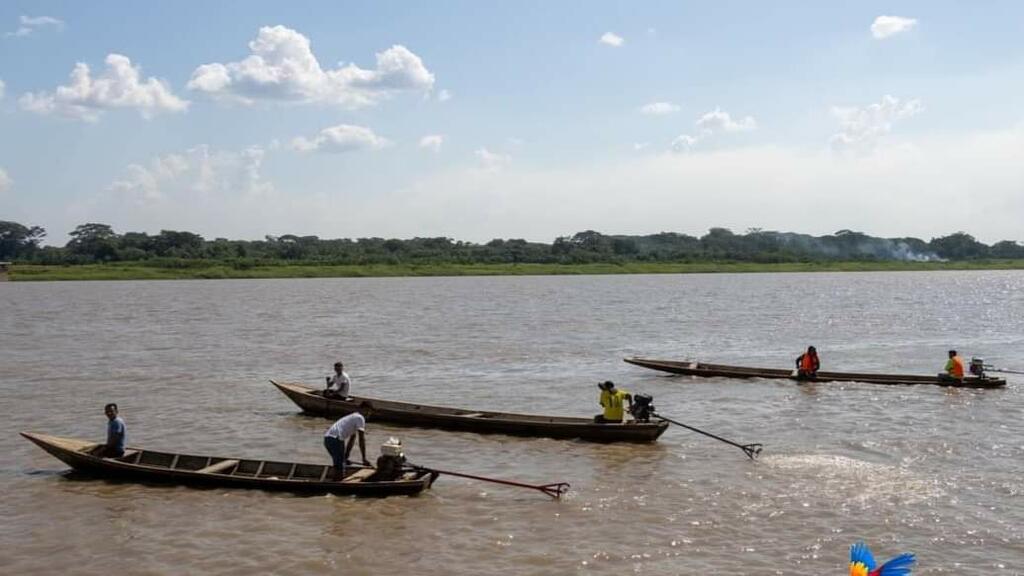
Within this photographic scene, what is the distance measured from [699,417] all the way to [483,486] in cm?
883

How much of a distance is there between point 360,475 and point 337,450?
61cm

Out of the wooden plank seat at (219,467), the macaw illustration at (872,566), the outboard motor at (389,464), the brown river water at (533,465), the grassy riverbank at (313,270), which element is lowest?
the brown river water at (533,465)

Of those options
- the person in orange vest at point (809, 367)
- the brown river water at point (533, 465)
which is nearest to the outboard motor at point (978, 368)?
the brown river water at point (533, 465)

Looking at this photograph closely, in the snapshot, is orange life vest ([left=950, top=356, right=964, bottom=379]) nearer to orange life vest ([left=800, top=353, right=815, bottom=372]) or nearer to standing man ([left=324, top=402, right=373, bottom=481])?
A: orange life vest ([left=800, top=353, right=815, bottom=372])

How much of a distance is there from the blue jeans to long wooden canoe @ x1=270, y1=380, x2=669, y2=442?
4080 millimetres

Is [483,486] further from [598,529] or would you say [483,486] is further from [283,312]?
[283,312]

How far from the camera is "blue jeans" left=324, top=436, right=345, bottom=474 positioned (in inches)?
631

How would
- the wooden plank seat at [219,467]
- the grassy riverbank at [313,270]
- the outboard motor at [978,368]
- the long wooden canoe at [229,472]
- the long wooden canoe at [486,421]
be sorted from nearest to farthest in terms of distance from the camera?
the long wooden canoe at [229,472]
the wooden plank seat at [219,467]
the long wooden canoe at [486,421]
the outboard motor at [978,368]
the grassy riverbank at [313,270]

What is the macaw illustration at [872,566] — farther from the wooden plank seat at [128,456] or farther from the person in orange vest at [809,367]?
the person in orange vest at [809,367]

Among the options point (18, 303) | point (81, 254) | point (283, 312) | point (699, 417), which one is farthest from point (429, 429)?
point (81, 254)

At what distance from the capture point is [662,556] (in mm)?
12984

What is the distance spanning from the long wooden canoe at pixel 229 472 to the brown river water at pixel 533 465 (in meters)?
0.25

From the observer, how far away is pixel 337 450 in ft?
52.6

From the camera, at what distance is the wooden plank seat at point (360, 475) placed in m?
16.1
